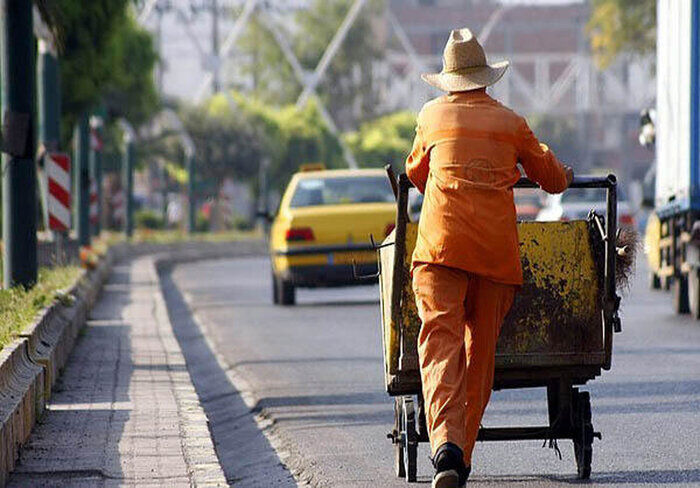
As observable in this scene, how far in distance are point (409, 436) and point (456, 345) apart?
0.84m

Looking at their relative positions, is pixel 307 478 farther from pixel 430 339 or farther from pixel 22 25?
pixel 22 25

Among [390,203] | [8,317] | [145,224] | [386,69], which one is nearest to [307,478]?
[8,317]

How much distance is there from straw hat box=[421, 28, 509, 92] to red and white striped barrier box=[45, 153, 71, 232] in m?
14.1

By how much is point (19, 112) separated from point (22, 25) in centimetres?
71

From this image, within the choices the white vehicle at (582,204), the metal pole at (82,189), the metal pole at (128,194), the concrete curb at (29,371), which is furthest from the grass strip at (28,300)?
the metal pole at (128,194)

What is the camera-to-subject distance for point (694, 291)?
18.8m

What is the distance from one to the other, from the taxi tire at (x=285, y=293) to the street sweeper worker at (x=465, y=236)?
15.6 metres

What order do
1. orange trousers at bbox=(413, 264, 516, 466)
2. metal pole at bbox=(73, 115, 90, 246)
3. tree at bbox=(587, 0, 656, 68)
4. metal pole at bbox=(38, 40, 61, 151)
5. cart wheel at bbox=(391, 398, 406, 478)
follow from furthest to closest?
1. tree at bbox=(587, 0, 656, 68)
2. metal pole at bbox=(73, 115, 90, 246)
3. metal pole at bbox=(38, 40, 61, 151)
4. cart wheel at bbox=(391, 398, 406, 478)
5. orange trousers at bbox=(413, 264, 516, 466)

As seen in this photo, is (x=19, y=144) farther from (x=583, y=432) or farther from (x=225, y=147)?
(x=225, y=147)

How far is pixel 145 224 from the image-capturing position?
77812 mm

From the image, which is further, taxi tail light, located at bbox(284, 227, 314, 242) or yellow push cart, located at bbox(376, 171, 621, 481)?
taxi tail light, located at bbox(284, 227, 314, 242)

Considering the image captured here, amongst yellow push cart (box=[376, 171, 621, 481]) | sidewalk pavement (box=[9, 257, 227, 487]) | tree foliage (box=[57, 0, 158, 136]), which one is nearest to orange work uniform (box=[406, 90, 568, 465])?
yellow push cart (box=[376, 171, 621, 481])

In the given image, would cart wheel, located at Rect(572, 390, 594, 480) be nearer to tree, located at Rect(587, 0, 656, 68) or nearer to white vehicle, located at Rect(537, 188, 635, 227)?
white vehicle, located at Rect(537, 188, 635, 227)

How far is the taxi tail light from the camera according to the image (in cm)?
2288
